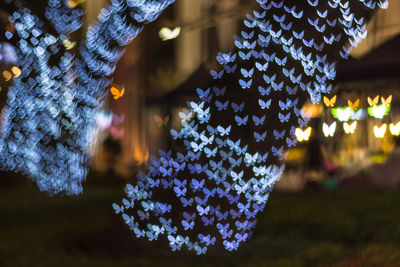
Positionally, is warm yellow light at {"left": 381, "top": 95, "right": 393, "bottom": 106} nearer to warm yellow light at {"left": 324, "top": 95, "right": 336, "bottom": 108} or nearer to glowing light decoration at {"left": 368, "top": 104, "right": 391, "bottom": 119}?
glowing light decoration at {"left": 368, "top": 104, "right": 391, "bottom": 119}

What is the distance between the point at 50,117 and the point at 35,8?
5.83 ft

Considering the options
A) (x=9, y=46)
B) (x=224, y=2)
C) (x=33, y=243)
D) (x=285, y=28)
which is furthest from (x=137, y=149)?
(x=285, y=28)

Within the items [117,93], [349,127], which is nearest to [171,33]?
[117,93]

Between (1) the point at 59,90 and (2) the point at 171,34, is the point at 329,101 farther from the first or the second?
(1) the point at 59,90

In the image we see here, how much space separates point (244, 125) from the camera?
392 centimetres

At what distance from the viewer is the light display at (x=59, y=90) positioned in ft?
21.8

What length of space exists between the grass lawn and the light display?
1025 mm

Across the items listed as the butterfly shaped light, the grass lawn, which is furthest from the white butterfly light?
the grass lawn

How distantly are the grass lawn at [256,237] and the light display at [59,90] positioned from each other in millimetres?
1025

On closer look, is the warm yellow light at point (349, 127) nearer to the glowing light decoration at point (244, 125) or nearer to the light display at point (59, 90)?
the glowing light decoration at point (244, 125)

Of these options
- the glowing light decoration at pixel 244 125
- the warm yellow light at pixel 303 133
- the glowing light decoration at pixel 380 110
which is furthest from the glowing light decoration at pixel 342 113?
the glowing light decoration at pixel 244 125

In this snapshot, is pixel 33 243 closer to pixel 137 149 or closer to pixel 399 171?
pixel 399 171

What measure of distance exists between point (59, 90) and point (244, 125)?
4.17 meters

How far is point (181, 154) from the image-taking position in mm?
4039
